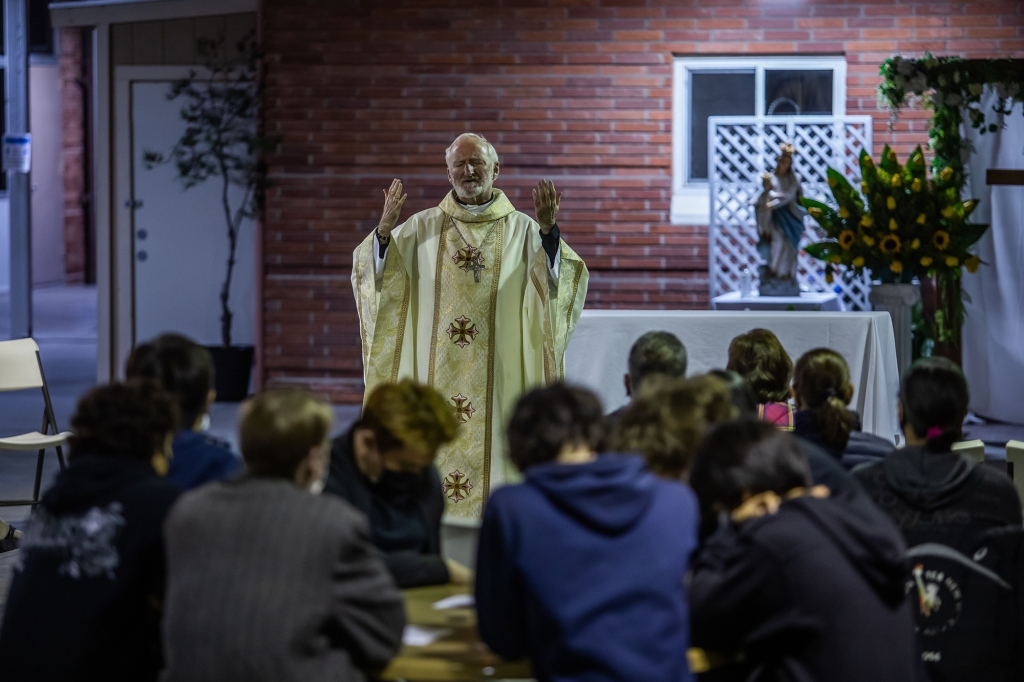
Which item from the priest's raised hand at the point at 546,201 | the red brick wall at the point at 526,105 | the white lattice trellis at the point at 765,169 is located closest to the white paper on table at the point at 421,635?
the priest's raised hand at the point at 546,201

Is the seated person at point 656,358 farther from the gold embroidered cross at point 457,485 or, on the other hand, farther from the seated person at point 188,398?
the gold embroidered cross at point 457,485

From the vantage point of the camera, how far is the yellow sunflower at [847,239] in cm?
704

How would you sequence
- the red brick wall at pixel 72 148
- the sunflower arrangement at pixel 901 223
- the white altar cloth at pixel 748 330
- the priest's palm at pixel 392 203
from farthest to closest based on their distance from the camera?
1. the red brick wall at pixel 72 148
2. the sunflower arrangement at pixel 901 223
3. the white altar cloth at pixel 748 330
4. the priest's palm at pixel 392 203

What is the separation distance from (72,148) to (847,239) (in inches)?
607

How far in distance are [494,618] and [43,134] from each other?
1823 centimetres

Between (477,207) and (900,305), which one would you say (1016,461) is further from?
(900,305)

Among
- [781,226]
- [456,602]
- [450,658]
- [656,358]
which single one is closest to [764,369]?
[656,358]

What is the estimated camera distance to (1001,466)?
7.16 metres

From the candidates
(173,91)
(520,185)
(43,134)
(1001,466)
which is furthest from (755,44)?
(43,134)

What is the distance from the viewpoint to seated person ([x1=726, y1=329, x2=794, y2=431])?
3.99 m

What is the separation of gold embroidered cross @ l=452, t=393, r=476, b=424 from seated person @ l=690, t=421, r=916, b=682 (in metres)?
3.01

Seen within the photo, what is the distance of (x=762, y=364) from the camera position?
4000mm

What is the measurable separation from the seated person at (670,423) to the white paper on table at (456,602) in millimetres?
445

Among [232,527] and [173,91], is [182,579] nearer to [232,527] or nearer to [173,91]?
[232,527]
